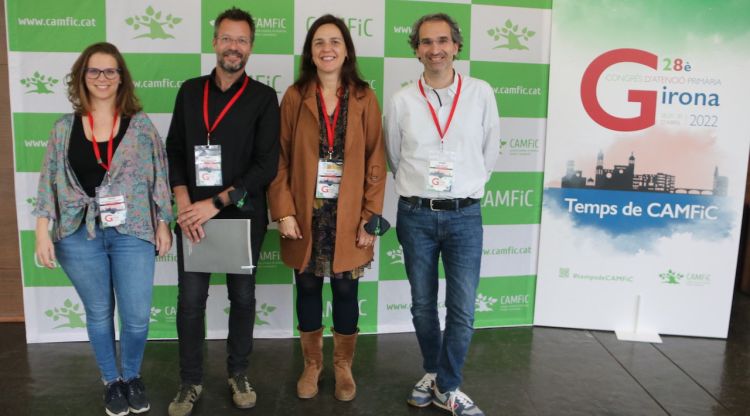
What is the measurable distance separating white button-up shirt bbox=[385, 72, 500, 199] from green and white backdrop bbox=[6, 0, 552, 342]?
933 millimetres

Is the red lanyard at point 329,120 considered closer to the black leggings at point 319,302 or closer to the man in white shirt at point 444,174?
the man in white shirt at point 444,174

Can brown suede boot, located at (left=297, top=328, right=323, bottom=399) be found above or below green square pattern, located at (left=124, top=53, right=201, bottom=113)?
below

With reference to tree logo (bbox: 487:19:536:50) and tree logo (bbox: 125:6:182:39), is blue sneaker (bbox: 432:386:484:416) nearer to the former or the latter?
tree logo (bbox: 487:19:536:50)

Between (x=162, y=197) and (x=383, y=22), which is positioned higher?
(x=383, y=22)

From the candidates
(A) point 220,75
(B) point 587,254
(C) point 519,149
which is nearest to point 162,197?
(A) point 220,75

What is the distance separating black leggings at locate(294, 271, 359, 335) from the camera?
256 centimetres

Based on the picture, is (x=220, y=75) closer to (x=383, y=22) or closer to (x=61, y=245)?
(x=61, y=245)

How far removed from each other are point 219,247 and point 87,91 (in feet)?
2.58

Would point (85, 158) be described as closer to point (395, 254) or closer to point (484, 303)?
point (395, 254)

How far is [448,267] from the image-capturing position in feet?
8.16

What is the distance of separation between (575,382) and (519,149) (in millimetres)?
1355

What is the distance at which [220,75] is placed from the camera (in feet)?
7.86

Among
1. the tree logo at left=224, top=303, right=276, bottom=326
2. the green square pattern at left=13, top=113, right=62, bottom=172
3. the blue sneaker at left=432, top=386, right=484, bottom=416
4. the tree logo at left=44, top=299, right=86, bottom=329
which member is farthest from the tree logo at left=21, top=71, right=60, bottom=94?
the blue sneaker at left=432, top=386, right=484, bottom=416

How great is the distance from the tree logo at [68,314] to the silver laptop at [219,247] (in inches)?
52.9
